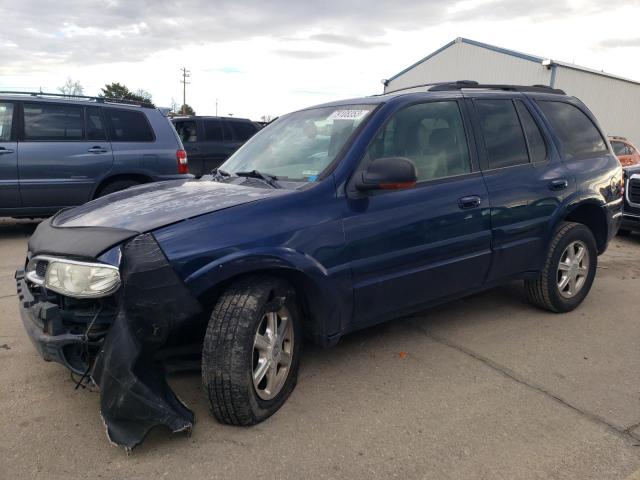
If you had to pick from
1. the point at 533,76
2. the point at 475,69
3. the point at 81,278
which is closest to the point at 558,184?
the point at 81,278

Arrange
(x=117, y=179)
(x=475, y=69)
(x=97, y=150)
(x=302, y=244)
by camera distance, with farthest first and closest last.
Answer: (x=475, y=69), (x=117, y=179), (x=97, y=150), (x=302, y=244)

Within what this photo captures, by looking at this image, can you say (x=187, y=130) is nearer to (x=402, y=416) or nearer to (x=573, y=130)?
(x=573, y=130)

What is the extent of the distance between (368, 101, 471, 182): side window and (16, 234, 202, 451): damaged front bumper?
58.8 inches

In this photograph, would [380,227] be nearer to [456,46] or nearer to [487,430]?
[487,430]

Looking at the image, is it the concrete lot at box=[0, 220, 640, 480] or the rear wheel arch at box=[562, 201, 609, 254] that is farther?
the rear wheel arch at box=[562, 201, 609, 254]

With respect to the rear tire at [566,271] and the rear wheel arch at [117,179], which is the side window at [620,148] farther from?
the rear wheel arch at [117,179]

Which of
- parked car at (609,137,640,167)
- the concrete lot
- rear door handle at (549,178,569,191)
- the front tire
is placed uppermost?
parked car at (609,137,640,167)

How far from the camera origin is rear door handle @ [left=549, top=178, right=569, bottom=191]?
14.0 ft

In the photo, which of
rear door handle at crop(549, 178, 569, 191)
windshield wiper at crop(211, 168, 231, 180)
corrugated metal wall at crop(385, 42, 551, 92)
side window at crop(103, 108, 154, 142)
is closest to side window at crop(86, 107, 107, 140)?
side window at crop(103, 108, 154, 142)

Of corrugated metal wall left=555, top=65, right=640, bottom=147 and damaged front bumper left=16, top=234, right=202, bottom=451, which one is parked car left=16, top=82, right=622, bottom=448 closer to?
damaged front bumper left=16, top=234, right=202, bottom=451

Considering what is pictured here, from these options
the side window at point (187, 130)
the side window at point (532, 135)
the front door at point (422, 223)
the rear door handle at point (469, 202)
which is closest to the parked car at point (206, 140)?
the side window at point (187, 130)

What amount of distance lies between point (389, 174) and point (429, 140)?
0.78 metres

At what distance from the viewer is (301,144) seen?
3.71 metres

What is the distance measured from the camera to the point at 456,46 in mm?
28062
